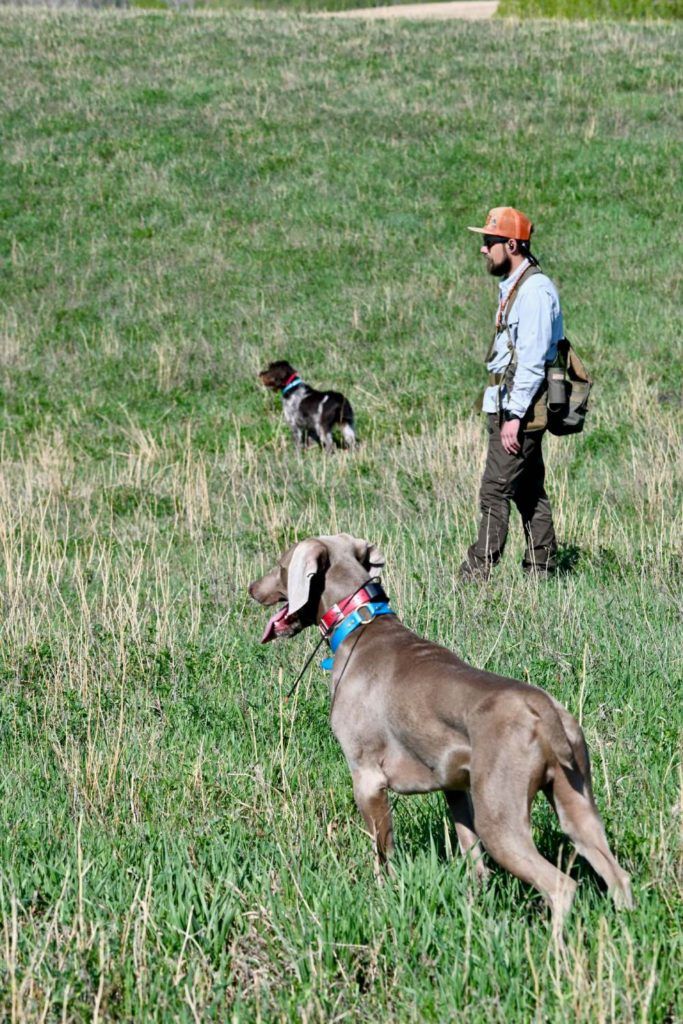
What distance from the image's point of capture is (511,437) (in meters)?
6.73

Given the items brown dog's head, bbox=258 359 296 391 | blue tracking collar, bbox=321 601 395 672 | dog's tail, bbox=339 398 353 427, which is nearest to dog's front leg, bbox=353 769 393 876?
blue tracking collar, bbox=321 601 395 672

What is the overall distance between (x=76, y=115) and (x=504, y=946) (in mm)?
24316

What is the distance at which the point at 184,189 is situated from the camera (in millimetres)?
21047

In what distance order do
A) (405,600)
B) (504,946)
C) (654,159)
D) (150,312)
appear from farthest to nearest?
(654,159) < (150,312) < (405,600) < (504,946)

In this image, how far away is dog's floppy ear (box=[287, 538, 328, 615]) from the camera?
13.3 ft

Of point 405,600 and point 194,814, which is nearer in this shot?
point 194,814

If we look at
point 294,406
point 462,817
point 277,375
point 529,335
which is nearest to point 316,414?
point 294,406

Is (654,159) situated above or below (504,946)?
above

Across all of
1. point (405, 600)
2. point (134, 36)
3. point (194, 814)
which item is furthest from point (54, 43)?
point (194, 814)

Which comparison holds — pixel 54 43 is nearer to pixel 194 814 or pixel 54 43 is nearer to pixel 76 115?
pixel 76 115

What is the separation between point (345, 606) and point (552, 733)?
1153mm

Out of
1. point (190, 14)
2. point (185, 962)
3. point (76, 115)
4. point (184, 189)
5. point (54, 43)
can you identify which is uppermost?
point (190, 14)

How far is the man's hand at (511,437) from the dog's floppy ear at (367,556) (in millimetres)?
2614

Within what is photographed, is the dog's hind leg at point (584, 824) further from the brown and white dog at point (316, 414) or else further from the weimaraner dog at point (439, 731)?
the brown and white dog at point (316, 414)
